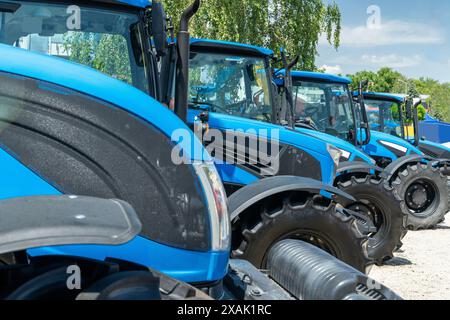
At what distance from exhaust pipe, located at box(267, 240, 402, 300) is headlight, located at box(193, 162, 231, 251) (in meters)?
0.57

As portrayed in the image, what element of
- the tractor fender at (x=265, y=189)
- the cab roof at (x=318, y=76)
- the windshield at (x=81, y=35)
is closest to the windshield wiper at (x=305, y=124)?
the cab roof at (x=318, y=76)

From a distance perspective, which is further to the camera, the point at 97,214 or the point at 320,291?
the point at 320,291

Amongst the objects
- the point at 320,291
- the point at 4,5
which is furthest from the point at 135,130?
the point at 4,5

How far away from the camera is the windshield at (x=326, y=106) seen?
8.65 metres

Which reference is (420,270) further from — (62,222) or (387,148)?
(62,222)

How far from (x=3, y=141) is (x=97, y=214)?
60cm

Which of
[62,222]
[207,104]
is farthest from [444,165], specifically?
[62,222]

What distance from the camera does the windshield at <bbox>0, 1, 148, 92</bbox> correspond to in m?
3.17

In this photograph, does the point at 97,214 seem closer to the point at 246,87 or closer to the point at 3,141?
the point at 3,141

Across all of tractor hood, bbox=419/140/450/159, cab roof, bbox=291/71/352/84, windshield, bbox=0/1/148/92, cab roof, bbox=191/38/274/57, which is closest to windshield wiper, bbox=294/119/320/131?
cab roof, bbox=291/71/352/84

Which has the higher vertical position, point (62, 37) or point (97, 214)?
point (62, 37)

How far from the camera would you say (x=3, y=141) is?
2.12m

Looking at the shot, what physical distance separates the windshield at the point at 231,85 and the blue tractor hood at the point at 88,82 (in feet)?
9.34

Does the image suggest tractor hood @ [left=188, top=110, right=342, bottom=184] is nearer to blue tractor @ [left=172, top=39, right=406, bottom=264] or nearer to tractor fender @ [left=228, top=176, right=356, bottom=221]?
blue tractor @ [left=172, top=39, right=406, bottom=264]
